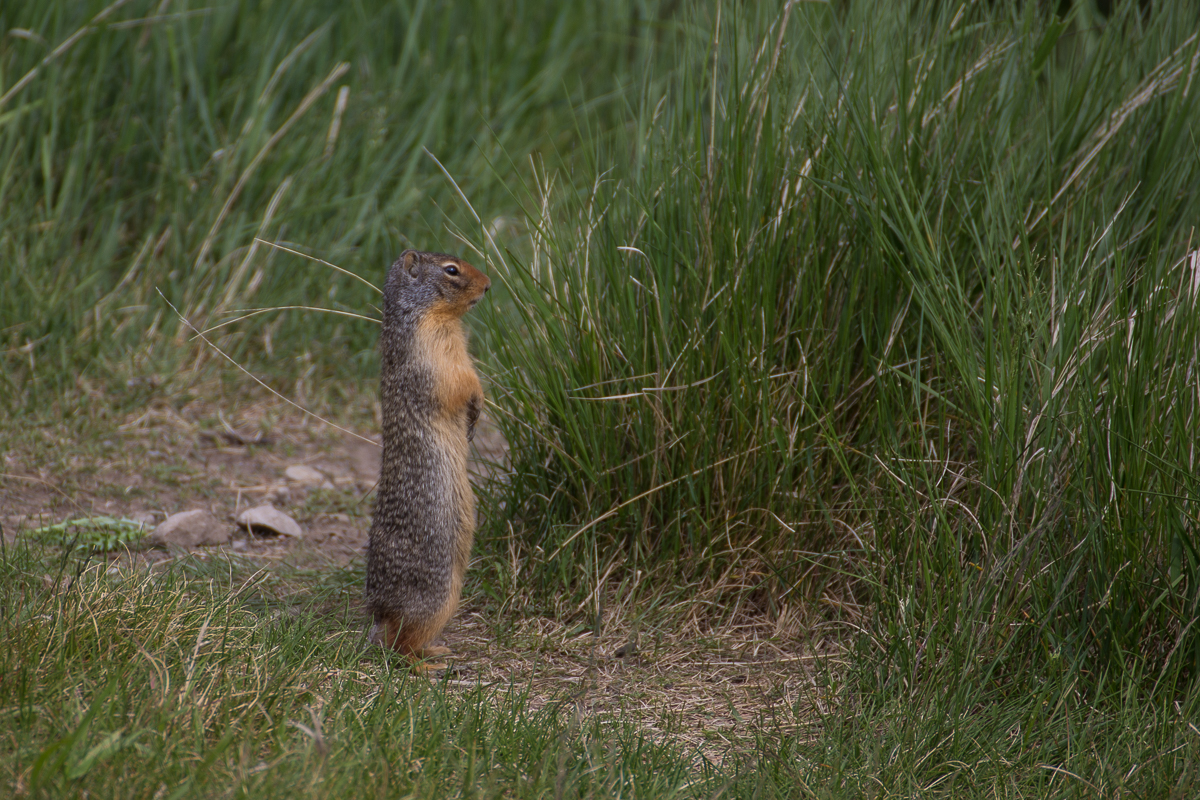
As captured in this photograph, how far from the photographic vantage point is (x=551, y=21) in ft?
24.4

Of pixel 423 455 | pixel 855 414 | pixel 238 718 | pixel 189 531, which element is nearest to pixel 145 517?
pixel 189 531

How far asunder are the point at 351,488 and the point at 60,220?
7.13 ft

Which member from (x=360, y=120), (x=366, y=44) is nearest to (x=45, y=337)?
(x=360, y=120)

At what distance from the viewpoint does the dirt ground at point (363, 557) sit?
10.3 feet

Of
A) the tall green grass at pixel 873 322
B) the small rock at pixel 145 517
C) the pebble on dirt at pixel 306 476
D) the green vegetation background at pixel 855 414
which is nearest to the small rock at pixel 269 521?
the small rock at pixel 145 517

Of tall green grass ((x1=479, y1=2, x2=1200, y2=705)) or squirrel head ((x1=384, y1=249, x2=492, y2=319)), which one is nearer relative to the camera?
tall green grass ((x1=479, y1=2, x2=1200, y2=705))

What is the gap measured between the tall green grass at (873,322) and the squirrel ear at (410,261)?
0.37 m

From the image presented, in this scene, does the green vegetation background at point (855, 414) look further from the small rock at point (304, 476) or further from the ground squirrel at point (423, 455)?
the small rock at point (304, 476)

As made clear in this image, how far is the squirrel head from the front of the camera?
3.60 metres

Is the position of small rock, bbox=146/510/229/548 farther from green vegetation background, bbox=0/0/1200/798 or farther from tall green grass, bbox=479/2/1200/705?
tall green grass, bbox=479/2/1200/705

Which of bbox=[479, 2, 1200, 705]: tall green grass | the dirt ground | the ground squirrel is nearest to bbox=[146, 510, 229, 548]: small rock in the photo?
the dirt ground

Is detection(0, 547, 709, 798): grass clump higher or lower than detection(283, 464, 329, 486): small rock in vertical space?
higher

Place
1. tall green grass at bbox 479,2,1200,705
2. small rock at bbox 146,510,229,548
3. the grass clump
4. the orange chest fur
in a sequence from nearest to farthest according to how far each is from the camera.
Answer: the grass clump → tall green grass at bbox 479,2,1200,705 → the orange chest fur → small rock at bbox 146,510,229,548

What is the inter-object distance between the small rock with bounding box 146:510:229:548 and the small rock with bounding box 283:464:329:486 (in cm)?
79
